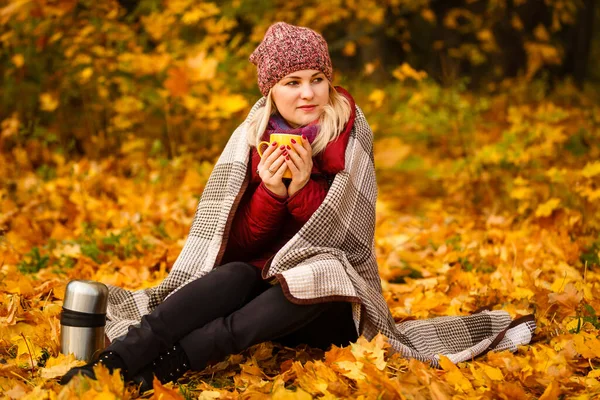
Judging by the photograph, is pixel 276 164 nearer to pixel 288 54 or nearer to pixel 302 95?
pixel 302 95

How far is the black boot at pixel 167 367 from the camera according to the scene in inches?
90.8

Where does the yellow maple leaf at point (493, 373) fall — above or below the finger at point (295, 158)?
below

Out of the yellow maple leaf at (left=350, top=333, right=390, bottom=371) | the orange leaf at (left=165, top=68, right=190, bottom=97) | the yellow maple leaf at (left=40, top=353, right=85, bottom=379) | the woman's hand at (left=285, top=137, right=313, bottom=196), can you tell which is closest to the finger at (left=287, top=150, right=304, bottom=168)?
the woman's hand at (left=285, top=137, right=313, bottom=196)

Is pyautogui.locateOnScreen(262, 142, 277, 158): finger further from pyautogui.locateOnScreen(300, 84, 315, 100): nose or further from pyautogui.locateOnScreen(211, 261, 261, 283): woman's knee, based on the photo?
pyautogui.locateOnScreen(211, 261, 261, 283): woman's knee

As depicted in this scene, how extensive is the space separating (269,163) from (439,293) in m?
1.40

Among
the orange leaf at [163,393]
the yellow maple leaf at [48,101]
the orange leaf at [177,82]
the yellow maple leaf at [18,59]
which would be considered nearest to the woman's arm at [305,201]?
the orange leaf at [163,393]

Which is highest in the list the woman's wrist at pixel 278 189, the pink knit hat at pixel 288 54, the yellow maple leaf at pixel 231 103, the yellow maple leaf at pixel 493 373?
the pink knit hat at pixel 288 54

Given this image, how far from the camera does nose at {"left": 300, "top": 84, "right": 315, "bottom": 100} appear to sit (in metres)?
2.68

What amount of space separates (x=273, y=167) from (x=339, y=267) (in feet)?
1.33

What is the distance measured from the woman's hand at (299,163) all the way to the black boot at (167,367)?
26.6 inches

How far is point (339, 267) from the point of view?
8.18ft

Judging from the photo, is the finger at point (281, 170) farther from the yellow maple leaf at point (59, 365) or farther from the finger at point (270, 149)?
the yellow maple leaf at point (59, 365)

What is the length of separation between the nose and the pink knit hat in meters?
0.07

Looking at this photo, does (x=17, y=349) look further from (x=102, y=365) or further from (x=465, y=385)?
(x=465, y=385)
